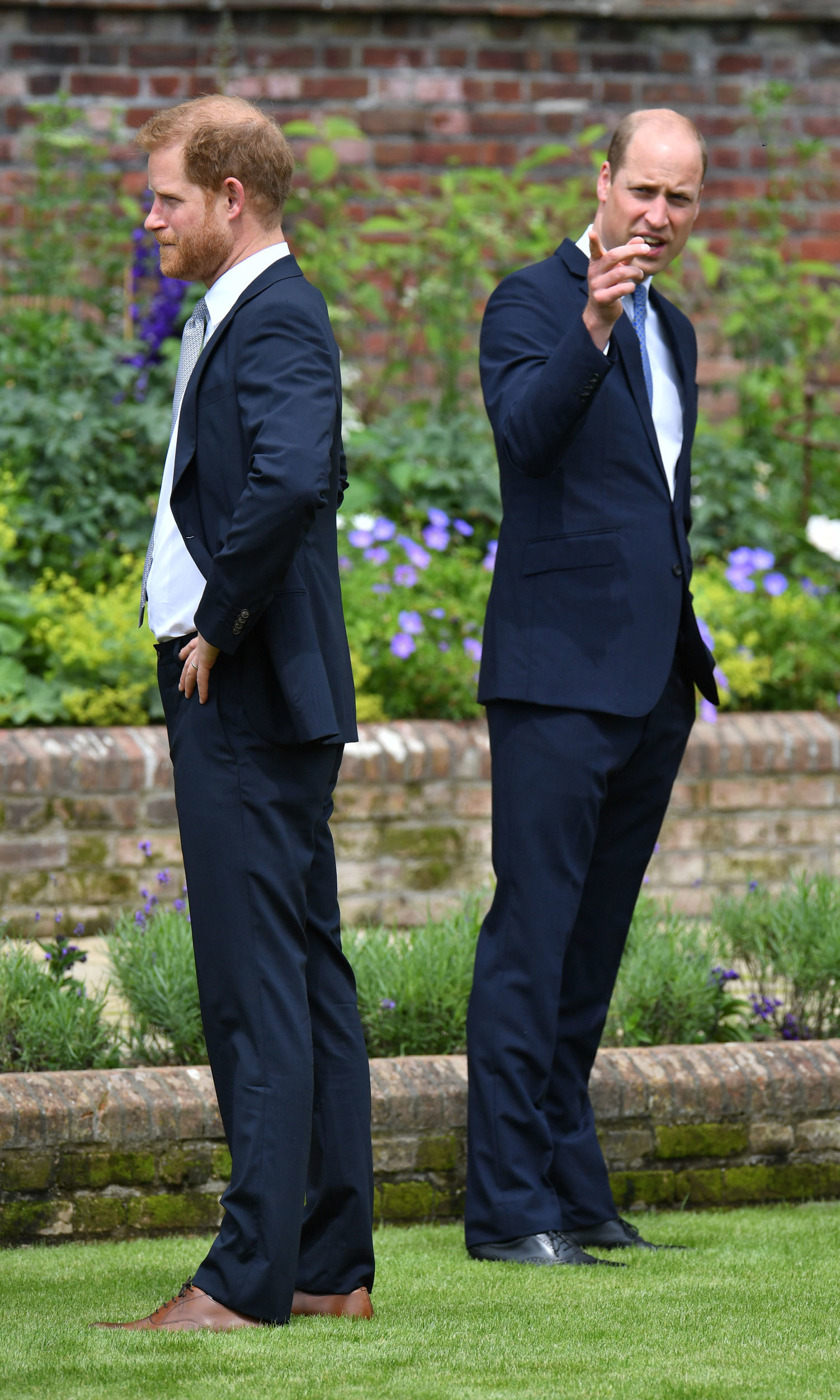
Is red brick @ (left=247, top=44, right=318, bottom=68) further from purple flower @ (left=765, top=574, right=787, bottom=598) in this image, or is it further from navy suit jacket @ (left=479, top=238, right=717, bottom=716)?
navy suit jacket @ (left=479, top=238, right=717, bottom=716)

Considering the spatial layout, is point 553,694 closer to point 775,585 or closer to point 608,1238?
point 608,1238

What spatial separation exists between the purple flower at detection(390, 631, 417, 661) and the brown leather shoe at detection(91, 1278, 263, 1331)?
3027 mm

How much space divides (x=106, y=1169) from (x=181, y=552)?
4.04 feet

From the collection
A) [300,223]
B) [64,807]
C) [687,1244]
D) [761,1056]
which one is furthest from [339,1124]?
[300,223]

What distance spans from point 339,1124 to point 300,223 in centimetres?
515

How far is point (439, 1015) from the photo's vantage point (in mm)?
3711

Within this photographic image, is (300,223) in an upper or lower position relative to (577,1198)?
upper

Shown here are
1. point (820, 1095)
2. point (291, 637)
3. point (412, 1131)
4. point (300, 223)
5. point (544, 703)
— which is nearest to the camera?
point (291, 637)

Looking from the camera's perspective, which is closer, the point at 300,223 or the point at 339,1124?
the point at 339,1124

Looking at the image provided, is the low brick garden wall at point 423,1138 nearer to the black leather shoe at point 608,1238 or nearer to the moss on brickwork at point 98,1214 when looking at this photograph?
the moss on brickwork at point 98,1214

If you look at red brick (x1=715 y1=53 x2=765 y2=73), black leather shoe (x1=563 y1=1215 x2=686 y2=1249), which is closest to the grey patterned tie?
black leather shoe (x1=563 y1=1215 x2=686 y2=1249)

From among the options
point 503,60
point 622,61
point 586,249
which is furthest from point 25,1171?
point 622,61

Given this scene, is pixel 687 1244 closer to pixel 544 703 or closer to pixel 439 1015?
pixel 439 1015

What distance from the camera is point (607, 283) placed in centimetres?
280
